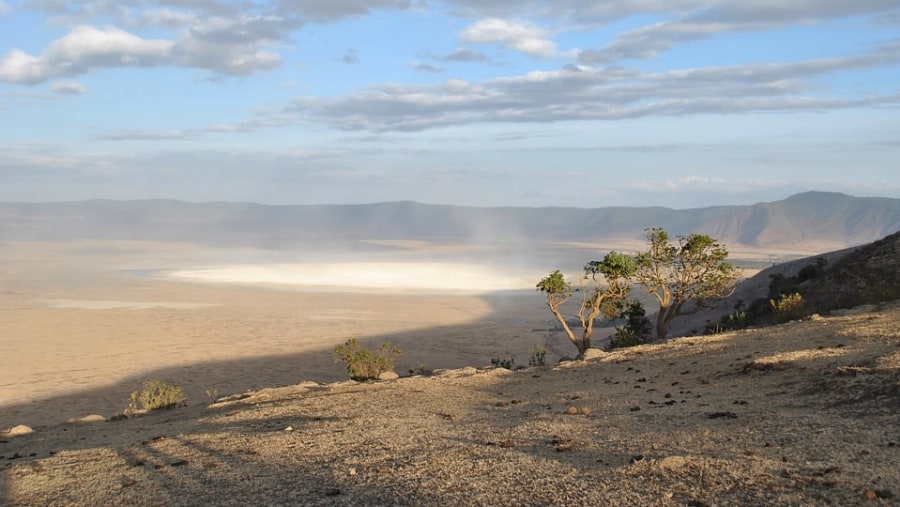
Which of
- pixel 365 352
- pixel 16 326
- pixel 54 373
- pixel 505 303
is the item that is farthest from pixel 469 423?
pixel 505 303

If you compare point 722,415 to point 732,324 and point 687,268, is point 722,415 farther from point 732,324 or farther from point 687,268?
point 732,324

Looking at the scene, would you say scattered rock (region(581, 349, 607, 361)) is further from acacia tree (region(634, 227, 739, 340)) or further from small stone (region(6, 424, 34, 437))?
small stone (region(6, 424, 34, 437))

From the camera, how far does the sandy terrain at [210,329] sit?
27344mm

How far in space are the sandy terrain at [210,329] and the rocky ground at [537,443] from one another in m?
11.6

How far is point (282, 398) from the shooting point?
15281mm

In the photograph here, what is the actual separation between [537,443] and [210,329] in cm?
3653

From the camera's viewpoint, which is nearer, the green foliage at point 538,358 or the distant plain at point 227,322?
the green foliage at point 538,358

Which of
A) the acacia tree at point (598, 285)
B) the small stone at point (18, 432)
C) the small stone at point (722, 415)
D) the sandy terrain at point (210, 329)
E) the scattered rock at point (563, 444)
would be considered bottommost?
the sandy terrain at point (210, 329)

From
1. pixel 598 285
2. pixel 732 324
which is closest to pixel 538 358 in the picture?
pixel 598 285

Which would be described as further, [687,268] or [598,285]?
[687,268]

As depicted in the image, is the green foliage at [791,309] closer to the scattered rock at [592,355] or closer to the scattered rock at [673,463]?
the scattered rock at [592,355]

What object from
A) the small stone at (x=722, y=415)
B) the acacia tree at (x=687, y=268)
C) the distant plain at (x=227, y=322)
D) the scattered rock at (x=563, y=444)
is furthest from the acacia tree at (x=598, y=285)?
the scattered rock at (x=563, y=444)

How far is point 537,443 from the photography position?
8.88 m

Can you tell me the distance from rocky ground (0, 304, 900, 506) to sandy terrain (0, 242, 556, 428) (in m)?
11.6
